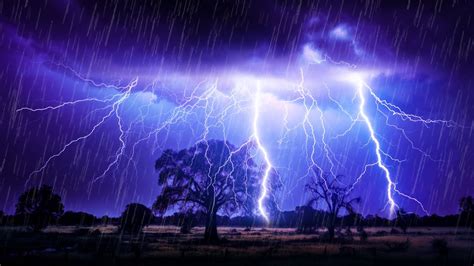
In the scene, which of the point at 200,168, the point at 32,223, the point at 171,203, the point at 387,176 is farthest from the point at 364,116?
the point at 32,223

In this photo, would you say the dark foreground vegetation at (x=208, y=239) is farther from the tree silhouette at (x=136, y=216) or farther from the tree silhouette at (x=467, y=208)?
the tree silhouette at (x=467, y=208)

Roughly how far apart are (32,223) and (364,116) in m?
36.1

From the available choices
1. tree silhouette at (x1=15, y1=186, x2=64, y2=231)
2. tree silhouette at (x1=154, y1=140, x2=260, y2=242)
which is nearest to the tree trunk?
tree silhouette at (x1=154, y1=140, x2=260, y2=242)

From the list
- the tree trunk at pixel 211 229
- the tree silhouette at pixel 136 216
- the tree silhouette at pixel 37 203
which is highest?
the tree trunk at pixel 211 229

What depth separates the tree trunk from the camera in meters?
31.7

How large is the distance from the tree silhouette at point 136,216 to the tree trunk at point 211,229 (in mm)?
6840

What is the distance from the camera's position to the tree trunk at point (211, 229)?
104ft

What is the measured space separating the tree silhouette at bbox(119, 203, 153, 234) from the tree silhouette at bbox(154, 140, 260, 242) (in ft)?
14.3

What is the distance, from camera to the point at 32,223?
42875mm

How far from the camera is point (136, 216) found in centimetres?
3725

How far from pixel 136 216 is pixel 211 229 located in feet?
29.2

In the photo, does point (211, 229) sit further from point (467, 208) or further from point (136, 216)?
point (467, 208)

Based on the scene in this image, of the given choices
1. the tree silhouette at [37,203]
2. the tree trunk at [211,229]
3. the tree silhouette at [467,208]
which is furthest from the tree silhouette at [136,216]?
the tree silhouette at [467,208]

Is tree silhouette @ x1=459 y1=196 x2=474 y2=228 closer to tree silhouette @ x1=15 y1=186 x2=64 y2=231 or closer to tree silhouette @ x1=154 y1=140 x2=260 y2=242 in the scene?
tree silhouette @ x1=154 y1=140 x2=260 y2=242
